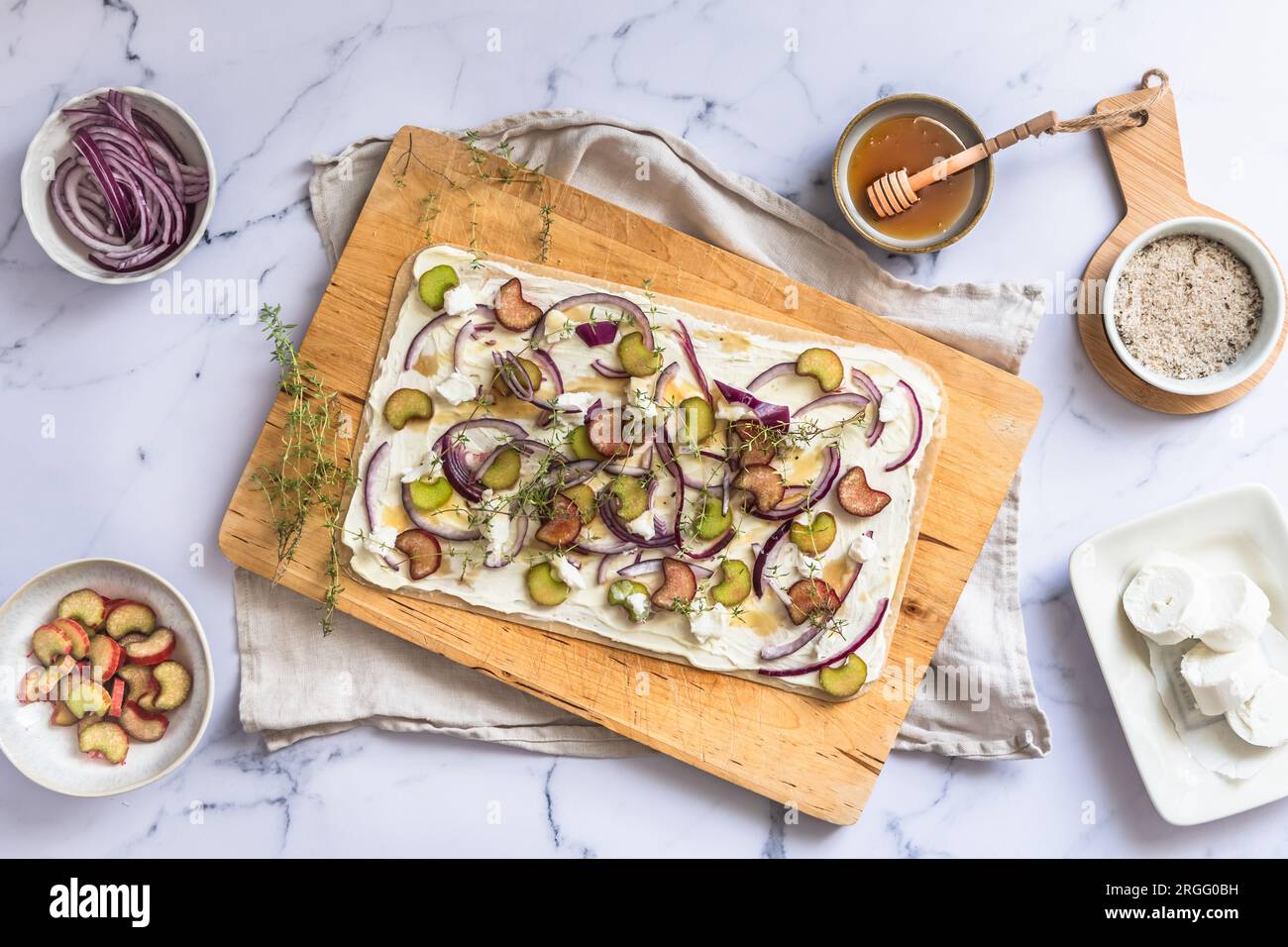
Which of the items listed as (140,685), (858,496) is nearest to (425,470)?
(140,685)

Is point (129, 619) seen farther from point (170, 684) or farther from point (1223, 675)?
point (1223, 675)

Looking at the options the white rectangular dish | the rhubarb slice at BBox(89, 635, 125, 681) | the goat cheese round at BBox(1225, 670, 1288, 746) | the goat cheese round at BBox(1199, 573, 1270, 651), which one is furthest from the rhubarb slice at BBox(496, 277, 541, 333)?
the goat cheese round at BBox(1225, 670, 1288, 746)

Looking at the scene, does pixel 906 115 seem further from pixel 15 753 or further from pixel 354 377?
pixel 15 753

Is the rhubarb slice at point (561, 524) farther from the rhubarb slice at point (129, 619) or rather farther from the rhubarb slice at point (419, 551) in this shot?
the rhubarb slice at point (129, 619)

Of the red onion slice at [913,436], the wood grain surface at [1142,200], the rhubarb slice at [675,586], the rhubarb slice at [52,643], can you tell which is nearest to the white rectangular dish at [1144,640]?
the wood grain surface at [1142,200]

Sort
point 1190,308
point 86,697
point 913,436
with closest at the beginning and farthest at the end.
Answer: point 86,697 < point 913,436 < point 1190,308

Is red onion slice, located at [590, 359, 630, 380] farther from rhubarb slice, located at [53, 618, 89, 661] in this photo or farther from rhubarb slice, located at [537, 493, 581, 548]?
rhubarb slice, located at [53, 618, 89, 661]
